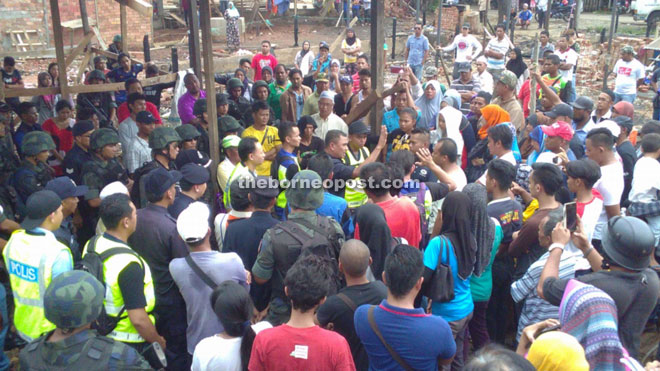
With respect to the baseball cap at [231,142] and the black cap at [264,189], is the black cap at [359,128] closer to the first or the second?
the baseball cap at [231,142]

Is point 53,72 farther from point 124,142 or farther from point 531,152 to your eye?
point 531,152

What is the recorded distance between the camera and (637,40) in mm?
16453

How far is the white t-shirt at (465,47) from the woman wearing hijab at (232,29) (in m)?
9.85

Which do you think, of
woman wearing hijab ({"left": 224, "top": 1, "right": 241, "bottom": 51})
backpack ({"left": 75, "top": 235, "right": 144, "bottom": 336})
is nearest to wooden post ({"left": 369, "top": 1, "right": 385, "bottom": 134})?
backpack ({"left": 75, "top": 235, "right": 144, "bottom": 336})

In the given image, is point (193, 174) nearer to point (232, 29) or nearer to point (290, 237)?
point (290, 237)

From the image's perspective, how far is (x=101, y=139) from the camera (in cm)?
523

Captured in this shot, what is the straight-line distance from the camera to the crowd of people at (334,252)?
2.63 meters

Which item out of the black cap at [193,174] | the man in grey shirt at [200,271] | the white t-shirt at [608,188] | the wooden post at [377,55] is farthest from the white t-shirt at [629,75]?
the man in grey shirt at [200,271]

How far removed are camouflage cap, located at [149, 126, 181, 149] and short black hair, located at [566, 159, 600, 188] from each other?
11.6ft

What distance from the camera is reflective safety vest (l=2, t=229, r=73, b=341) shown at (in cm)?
326

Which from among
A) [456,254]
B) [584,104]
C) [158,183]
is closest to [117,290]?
[158,183]

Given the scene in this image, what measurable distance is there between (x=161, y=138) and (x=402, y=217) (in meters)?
2.55

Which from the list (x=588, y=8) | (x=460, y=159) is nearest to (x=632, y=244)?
(x=460, y=159)

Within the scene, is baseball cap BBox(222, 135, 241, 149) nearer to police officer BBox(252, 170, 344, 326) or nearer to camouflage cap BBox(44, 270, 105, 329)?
police officer BBox(252, 170, 344, 326)
